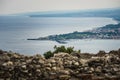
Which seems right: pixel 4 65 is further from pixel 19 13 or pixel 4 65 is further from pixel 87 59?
pixel 19 13

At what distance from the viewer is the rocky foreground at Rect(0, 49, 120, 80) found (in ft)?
34.5

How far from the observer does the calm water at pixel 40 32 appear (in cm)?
1310

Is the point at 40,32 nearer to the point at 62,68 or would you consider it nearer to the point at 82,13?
the point at 82,13

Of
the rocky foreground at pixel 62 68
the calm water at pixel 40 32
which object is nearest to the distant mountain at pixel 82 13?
the calm water at pixel 40 32

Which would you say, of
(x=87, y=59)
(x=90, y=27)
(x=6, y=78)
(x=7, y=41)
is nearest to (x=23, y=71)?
(x=6, y=78)

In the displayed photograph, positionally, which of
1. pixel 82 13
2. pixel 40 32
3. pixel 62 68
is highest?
pixel 82 13

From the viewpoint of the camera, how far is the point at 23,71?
10633 mm

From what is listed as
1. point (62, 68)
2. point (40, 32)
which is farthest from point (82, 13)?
point (62, 68)

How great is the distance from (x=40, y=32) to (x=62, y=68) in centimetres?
295

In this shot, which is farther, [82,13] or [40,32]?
[82,13]

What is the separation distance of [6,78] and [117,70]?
7.97ft

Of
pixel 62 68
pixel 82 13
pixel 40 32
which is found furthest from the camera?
pixel 82 13

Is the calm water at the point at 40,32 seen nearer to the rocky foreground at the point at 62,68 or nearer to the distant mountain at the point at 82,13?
the distant mountain at the point at 82,13

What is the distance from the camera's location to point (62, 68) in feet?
35.7
